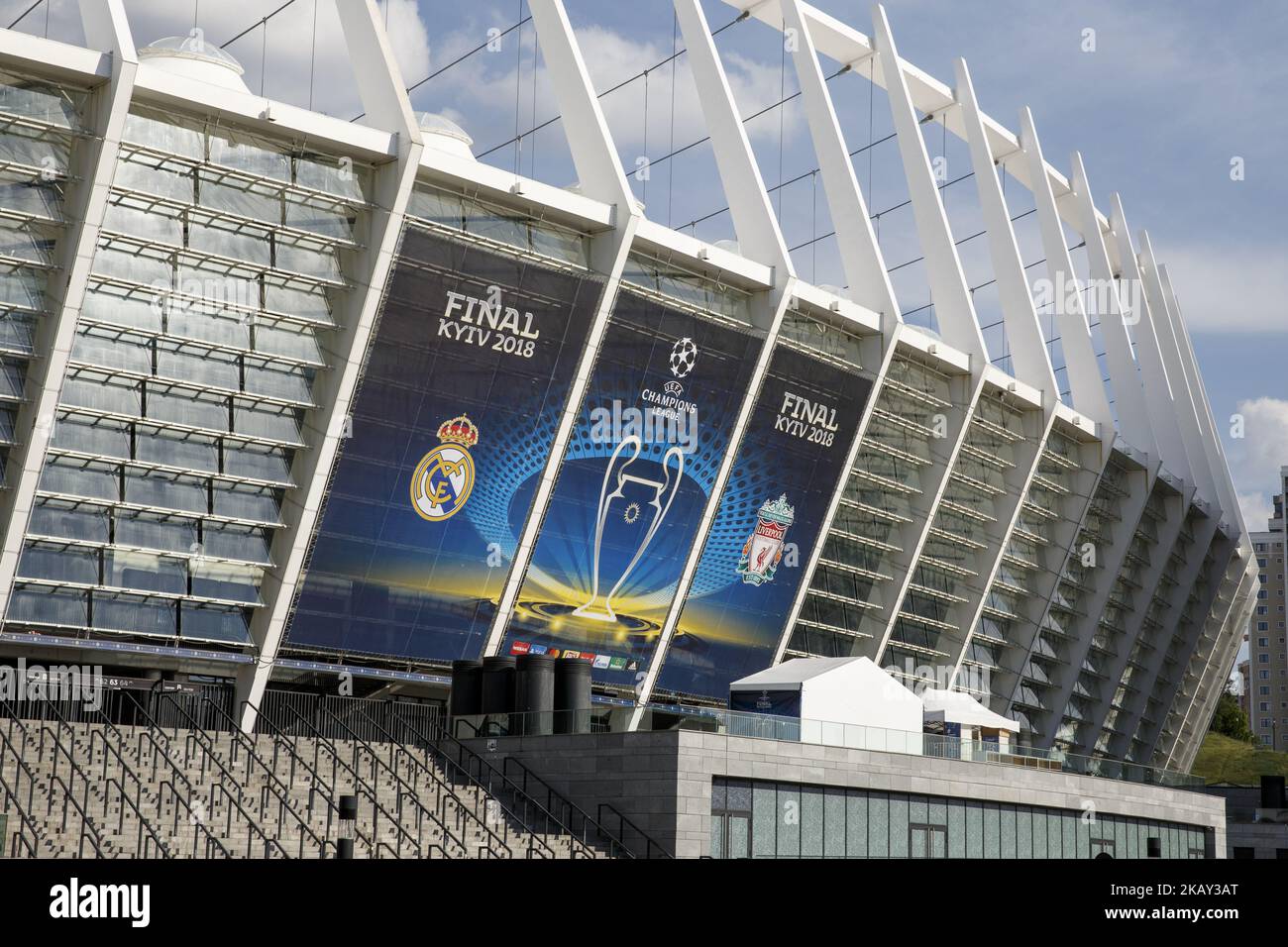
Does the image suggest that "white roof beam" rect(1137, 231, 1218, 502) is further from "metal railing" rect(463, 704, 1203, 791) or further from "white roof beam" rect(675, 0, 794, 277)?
"metal railing" rect(463, 704, 1203, 791)

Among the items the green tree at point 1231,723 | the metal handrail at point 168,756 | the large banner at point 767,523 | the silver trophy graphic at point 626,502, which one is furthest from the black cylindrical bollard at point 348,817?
the green tree at point 1231,723

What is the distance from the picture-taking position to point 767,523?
134 feet

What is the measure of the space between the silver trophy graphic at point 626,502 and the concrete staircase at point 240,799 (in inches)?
370

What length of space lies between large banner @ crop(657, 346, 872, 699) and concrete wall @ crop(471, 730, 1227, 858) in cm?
1055

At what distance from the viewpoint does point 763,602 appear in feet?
136

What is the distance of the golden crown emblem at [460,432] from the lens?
32938 mm

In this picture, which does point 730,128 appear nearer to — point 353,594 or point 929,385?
point 929,385

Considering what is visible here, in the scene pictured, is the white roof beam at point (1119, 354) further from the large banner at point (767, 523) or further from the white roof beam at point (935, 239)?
the large banner at point (767, 523)

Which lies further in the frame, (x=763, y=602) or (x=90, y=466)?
(x=763, y=602)

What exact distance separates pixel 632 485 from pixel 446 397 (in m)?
6.09

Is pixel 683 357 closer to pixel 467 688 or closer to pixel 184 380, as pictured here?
pixel 467 688
